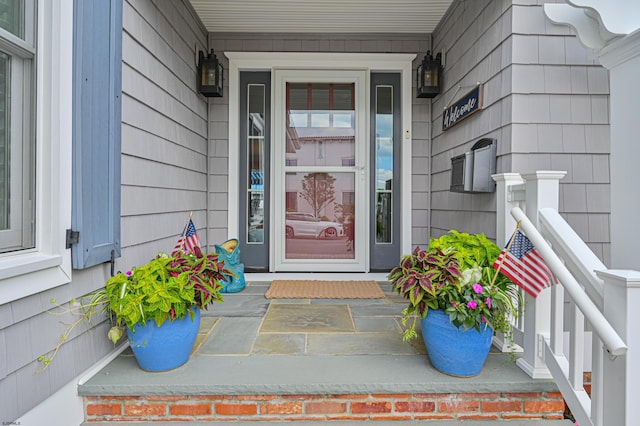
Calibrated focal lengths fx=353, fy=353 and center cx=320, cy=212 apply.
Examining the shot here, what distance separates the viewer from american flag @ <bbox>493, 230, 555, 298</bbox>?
1621mm

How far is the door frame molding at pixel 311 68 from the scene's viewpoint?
359 centimetres

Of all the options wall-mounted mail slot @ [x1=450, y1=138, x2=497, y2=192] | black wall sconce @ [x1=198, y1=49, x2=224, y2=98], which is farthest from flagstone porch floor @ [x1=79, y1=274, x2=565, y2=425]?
black wall sconce @ [x1=198, y1=49, x2=224, y2=98]

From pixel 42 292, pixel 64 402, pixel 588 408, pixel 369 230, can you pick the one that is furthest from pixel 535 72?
pixel 64 402

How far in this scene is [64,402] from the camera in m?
1.47

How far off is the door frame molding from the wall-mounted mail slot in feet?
3.42

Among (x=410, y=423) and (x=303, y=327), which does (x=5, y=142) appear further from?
(x=410, y=423)

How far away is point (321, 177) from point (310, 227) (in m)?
0.54

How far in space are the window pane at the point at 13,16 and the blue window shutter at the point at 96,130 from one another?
18 cm

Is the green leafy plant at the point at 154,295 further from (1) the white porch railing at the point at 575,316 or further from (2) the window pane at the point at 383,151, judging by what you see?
(2) the window pane at the point at 383,151

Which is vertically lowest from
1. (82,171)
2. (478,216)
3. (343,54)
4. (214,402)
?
(214,402)

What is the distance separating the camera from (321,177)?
3.73 m

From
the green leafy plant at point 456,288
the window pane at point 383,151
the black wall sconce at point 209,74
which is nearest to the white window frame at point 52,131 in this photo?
the green leafy plant at point 456,288

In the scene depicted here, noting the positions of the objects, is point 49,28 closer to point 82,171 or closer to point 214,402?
point 82,171

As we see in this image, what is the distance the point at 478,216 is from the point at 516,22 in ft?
3.97
